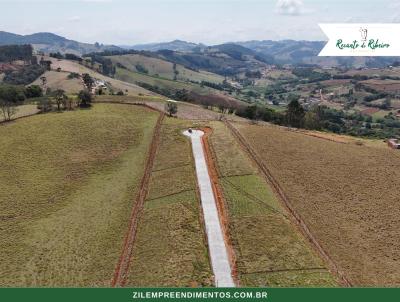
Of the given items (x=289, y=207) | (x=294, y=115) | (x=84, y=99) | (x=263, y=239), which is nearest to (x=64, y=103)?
(x=84, y=99)

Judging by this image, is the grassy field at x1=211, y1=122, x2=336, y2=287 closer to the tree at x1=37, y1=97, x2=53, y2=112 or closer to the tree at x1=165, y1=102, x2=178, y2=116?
the tree at x1=165, y1=102, x2=178, y2=116

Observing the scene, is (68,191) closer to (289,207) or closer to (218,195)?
(218,195)

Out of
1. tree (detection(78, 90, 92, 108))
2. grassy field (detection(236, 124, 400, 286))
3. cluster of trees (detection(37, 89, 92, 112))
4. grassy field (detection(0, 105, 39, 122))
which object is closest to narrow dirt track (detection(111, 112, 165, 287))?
grassy field (detection(236, 124, 400, 286))

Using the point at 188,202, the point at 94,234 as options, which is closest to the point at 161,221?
the point at 188,202

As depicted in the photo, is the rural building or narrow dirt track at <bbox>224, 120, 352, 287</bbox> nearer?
narrow dirt track at <bbox>224, 120, 352, 287</bbox>

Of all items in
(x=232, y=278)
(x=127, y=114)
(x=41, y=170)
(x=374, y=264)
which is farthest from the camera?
(x=127, y=114)

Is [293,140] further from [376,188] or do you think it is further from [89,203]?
[89,203]
